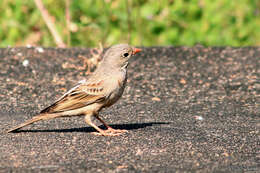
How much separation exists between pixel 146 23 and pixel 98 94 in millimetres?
5350

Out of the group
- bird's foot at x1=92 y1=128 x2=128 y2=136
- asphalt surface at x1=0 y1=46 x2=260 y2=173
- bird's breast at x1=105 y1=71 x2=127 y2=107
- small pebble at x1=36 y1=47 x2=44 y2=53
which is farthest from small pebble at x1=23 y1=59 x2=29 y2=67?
bird's breast at x1=105 y1=71 x2=127 y2=107

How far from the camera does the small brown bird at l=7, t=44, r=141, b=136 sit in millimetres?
6074

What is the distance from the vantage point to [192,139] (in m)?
6.11

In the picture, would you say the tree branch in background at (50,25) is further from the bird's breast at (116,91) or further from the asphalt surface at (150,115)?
the bird's breast at (116,91)

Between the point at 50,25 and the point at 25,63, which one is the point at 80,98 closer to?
the point at 25,63

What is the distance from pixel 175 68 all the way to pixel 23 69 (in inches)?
94.4

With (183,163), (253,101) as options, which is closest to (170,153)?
(183,163)

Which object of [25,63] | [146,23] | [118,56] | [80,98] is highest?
[146,23]

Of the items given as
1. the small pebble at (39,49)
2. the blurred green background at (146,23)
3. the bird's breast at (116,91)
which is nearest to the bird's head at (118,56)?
the bird's breast at (116,91)

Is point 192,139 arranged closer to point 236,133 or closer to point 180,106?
point 236,133

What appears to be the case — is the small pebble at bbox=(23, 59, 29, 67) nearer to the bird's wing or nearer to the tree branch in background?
the tree branch in background

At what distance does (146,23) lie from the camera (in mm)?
11234

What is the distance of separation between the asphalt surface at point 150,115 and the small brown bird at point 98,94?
0.23 metres

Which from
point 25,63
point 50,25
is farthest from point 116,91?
point 50,25
